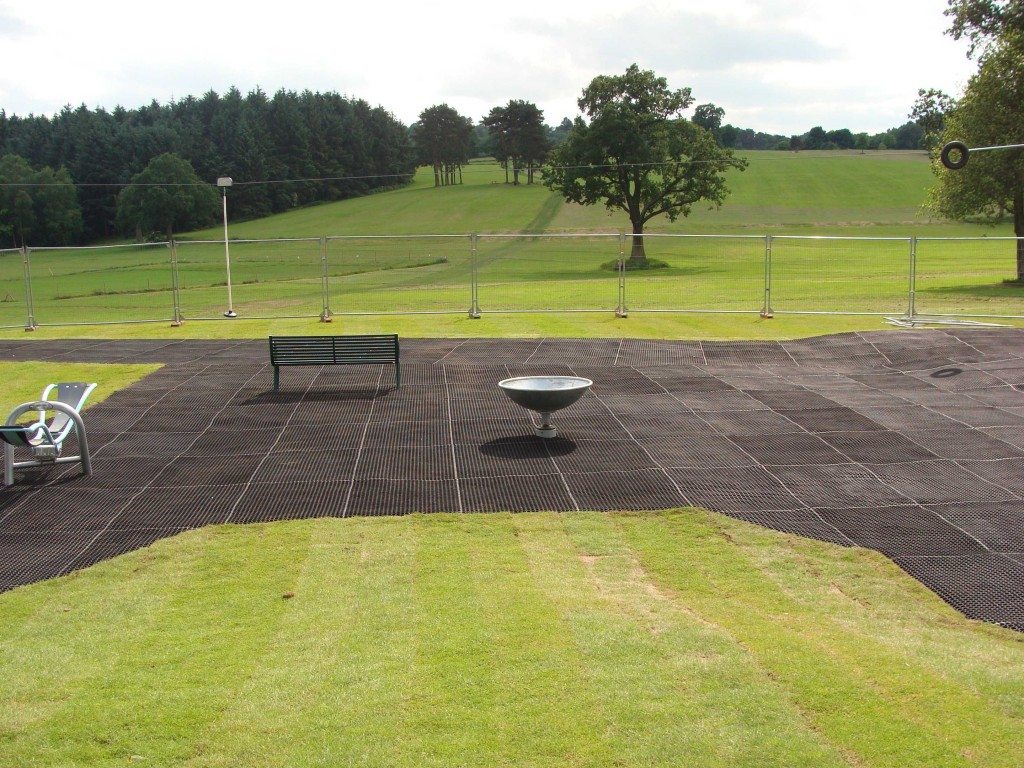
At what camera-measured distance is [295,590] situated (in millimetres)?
8031

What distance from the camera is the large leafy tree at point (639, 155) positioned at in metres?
59.3

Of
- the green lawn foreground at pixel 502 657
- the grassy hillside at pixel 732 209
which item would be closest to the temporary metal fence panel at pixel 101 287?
the grassy hillside at pixel 732 209

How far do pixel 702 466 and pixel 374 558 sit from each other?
4.59m

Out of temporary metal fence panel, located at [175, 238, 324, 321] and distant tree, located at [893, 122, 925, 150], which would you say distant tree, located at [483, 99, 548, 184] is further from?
distant tree, located at [893, 122, 925, 150]

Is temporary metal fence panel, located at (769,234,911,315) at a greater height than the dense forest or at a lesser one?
lesser

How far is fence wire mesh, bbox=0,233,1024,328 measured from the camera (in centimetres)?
3064

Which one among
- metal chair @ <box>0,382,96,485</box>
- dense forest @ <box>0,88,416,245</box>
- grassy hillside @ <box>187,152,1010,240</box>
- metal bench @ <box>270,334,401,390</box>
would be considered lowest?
metal chair @ <box>0,382,96,485</box>

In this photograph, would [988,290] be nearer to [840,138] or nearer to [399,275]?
[399,275]

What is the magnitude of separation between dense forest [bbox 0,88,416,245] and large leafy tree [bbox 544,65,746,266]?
197 feet

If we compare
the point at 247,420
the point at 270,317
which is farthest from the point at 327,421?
the point at 270,317

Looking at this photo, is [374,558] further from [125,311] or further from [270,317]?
[125,311]

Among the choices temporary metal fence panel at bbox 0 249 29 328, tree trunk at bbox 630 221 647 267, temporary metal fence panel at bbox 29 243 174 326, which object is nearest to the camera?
temporary metal fence panel at bbox 0 249 29 328

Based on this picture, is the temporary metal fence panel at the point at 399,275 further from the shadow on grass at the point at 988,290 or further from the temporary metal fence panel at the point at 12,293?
the shadow on grass at the point at 988,290

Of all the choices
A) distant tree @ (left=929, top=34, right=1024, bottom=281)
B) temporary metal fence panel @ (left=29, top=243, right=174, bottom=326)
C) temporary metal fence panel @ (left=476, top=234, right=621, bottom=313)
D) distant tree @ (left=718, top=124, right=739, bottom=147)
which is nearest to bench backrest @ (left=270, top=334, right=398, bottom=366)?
temporary metal fence panel @ (left=29, top=243, right=174, bottom=326)
